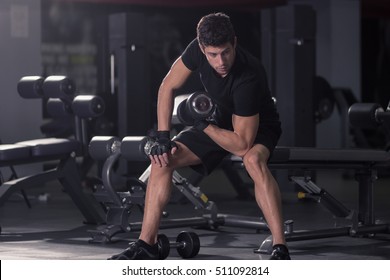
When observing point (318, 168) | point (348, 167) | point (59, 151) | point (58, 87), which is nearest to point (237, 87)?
point (318, 168)

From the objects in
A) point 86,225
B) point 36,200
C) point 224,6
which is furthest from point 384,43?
point 86,225

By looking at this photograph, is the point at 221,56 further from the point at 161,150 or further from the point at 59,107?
the point at 59,107

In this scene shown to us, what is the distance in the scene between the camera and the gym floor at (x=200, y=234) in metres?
4.40

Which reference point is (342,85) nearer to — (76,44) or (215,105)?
(76,44)

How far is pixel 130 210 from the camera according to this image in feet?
15.9

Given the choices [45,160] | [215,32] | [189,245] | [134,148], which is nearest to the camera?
[215,32]

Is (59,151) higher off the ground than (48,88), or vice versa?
(48,88)

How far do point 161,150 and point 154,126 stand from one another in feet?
17.8

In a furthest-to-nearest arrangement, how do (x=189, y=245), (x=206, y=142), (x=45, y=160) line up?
(x=45, y=160) → (x=189, y=245) → (x=206, y=142)

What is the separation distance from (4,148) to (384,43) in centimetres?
1052

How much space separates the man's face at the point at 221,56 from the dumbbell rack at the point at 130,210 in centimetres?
123

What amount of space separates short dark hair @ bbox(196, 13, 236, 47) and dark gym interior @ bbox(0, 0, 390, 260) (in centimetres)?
103

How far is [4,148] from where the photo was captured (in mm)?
5176


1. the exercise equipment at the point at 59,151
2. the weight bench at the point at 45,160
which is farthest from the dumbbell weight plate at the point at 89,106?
the weight bench at the point at 45,160
